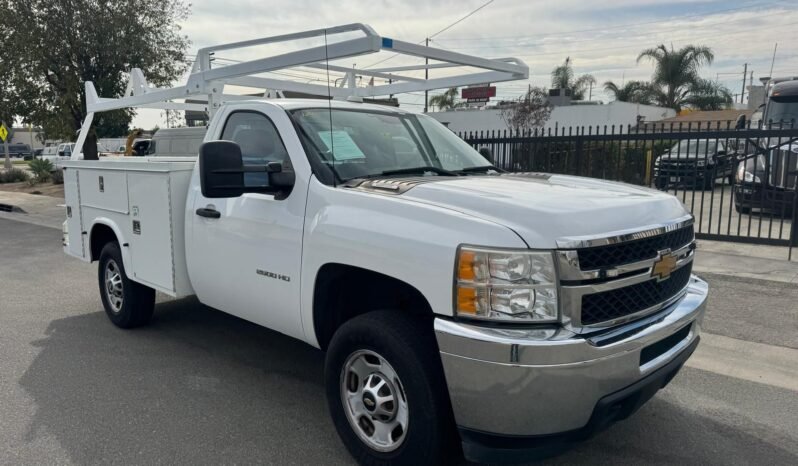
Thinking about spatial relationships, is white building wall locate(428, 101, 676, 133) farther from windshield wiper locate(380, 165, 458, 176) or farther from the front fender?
the front fender

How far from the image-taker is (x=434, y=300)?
2672 millimetres

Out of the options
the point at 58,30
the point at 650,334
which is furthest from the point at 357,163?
the point at 58,30

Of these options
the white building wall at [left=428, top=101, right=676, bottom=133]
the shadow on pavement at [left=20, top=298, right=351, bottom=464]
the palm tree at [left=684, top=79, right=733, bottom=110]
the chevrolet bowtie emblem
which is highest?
the palm tree at [left=684, top=79, right=733, bottom=110]

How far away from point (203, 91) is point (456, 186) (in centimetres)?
242

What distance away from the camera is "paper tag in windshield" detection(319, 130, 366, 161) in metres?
3.60

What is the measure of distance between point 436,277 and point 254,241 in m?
1.54

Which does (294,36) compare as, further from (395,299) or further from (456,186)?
(395,299)

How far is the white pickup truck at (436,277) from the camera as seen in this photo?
2537 mm

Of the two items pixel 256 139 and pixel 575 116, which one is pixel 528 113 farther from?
pixel 256 139

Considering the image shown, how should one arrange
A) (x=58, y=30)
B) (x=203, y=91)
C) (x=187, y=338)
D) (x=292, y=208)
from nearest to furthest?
(x=292, y=208) < (x=203, y=91) < (x=187, y=338) < (x=58, y=30)

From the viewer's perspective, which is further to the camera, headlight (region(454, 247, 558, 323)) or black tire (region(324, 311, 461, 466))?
black tire (region(324, 311, 461, 466))

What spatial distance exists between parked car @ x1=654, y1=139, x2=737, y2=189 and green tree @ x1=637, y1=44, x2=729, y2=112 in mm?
27931

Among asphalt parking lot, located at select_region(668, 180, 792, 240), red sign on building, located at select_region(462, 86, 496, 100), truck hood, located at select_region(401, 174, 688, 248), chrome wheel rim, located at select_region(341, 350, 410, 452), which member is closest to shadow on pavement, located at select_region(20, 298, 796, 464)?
chrome wheel rim, located at select_region(341, 350, 410, 452)

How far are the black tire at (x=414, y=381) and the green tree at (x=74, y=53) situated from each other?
14612 millimetres
